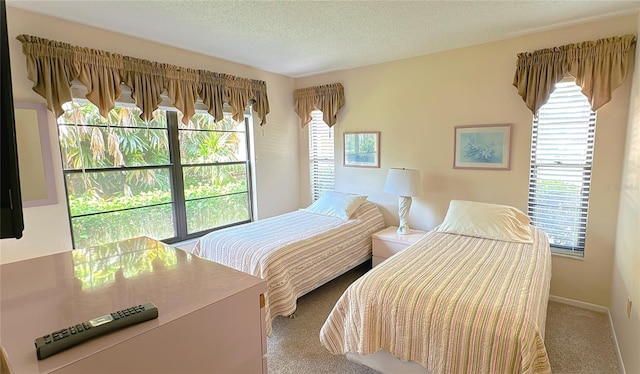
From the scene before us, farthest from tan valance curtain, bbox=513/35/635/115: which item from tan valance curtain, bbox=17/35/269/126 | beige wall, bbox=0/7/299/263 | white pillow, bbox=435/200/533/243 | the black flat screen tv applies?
the black flat screen tv

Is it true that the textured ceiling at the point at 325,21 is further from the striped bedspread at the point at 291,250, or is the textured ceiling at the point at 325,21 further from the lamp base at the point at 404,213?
the striped bedspread at the point at 291,250

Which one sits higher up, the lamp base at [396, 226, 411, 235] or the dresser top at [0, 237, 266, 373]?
the dresser top at [0, 237, 266, 373]

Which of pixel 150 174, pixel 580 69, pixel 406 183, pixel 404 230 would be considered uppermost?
pixel 580 69

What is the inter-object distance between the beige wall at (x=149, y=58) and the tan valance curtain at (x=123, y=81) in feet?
0.35

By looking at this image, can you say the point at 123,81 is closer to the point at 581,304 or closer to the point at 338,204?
the point at 338,204

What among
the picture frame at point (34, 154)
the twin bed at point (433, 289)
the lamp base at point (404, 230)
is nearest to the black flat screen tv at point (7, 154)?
the twin bed at point (433, 289)

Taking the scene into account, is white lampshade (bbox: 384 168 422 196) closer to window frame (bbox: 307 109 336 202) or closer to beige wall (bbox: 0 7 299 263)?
window frame (bbox: 307 109 336 202)

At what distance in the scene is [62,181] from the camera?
260cm

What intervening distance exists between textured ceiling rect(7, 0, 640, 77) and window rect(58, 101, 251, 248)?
0.81m

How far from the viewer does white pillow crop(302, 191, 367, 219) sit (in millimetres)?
3638

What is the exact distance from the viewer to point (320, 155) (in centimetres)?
451

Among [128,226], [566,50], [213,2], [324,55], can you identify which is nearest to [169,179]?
[128,226]

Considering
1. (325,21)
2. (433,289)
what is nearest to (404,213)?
(433,289)

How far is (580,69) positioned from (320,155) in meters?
2.91
